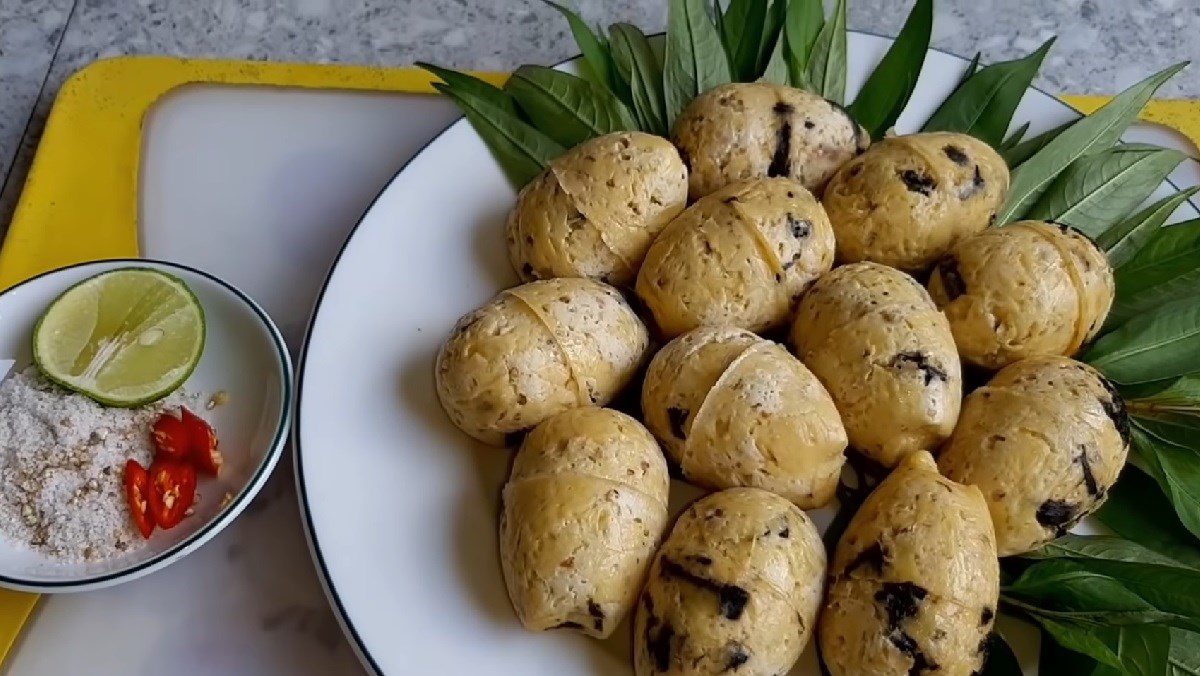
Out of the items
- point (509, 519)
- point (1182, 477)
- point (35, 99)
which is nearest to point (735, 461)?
point (509, 519)

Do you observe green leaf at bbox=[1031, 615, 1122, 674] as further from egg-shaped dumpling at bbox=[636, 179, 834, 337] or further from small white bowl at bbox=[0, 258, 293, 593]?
small white bowl at bbox=[0, 258, 293, 593]

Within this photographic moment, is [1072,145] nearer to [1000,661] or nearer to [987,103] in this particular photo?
[987,103]

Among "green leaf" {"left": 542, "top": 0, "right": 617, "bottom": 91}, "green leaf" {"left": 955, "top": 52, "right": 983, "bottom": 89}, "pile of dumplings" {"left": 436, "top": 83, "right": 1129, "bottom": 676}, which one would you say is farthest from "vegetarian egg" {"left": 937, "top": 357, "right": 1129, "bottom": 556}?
"green leaf" {"left": 542, "top": 0, "right": 617, "bottom": 91}

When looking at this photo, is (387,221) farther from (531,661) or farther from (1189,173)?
(1189,173)

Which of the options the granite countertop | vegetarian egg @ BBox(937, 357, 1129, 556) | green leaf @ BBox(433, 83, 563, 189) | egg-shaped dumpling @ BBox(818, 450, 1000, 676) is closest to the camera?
egg-shaped dumpling @ BBox(818, 450, 1000, 676)

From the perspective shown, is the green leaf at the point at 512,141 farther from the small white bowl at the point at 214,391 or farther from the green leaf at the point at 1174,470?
the green leaf at the point at 1174,470

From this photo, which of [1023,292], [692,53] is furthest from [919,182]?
[692,53]

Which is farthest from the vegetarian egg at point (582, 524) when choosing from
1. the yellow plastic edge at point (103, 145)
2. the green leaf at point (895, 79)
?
the yellow plastic edge at point (103, 145)
